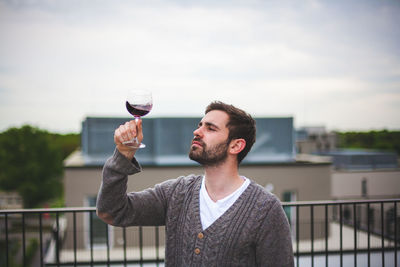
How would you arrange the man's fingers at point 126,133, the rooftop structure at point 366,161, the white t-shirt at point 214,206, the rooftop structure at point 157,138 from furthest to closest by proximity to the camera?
the rooftop structure at point 366,161, the rooftop structure at point 157,138, the white t-shirt at point 214,206, the man's fingers at point 126,133

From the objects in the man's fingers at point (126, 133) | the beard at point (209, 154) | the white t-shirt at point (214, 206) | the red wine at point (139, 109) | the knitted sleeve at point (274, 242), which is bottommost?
the knitted sleeve at point (274, 242)

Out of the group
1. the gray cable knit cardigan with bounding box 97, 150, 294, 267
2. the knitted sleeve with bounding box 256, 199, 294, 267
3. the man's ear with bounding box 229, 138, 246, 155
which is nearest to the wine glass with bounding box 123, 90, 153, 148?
the gray cable knit cardigan with bounding box 97, 150, 294, 267

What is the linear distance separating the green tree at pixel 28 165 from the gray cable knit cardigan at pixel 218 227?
3514cm

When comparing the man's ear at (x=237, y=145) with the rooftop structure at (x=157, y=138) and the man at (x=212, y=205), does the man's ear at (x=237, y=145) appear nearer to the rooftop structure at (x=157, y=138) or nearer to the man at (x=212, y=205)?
the man at (x=212, y=205)

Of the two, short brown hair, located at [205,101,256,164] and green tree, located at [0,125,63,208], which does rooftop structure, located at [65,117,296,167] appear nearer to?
short brown hair, located at [205,101,256,164]

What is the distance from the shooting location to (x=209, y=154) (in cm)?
141

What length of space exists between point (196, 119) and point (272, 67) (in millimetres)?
13512

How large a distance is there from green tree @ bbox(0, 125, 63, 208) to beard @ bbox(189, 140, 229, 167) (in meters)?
35.3

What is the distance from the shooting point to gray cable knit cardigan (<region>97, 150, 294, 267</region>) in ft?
4.18

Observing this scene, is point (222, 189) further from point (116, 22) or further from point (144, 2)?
point (144, 2)

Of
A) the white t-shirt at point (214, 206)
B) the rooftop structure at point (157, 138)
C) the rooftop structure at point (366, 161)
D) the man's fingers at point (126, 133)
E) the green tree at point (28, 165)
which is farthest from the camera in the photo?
the green tree at point (28, 165)

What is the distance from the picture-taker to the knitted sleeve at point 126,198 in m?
1.29

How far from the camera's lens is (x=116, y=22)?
22328 millimetres

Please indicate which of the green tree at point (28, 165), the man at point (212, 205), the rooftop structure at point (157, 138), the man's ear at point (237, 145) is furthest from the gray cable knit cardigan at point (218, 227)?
the green tree at point (28, 165)
